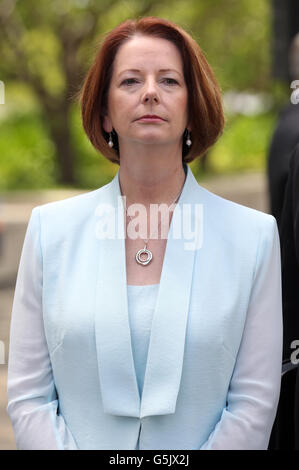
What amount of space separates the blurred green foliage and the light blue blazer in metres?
16.7

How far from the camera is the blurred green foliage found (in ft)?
67.4

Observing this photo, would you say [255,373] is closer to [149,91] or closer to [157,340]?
[157,340]

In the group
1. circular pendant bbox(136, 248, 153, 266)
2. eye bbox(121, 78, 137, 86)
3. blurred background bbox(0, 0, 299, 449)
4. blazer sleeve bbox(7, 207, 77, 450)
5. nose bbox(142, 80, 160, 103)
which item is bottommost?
blazer sleeve bbox(7, 207, 77, 450)

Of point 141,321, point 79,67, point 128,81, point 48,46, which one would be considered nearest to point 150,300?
point 141,321

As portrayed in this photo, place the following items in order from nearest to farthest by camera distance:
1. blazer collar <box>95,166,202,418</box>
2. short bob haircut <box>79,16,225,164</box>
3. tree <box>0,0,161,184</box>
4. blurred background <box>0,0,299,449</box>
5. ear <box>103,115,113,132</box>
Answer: blazer collar <box>95,166,202,418</box>
short bob haircut <box>79,16,225,164</box>
ear <box>103,115,113,132</box>
blurred background <box>0,0,299,449</box>
tree <box>0,0,161,184</box>

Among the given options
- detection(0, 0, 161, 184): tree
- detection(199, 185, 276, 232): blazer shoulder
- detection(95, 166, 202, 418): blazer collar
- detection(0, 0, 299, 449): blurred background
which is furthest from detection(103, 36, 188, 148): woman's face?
detection(0, 0, 161, 184): tree

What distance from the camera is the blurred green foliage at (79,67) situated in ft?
67.4

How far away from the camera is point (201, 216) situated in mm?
2654

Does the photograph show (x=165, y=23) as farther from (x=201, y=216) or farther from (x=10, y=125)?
(x=10, y=125)

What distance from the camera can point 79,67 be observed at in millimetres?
20797

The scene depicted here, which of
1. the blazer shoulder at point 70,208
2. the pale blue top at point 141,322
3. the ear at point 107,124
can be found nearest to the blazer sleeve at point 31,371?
the blazer shoulder at point 70,208

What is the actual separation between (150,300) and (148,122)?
1.46ft

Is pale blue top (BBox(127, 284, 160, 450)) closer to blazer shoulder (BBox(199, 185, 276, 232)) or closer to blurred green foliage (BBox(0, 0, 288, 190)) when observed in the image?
blazer shoulder (BBox(199, 185, 276, 232))

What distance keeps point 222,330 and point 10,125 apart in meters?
19.9
